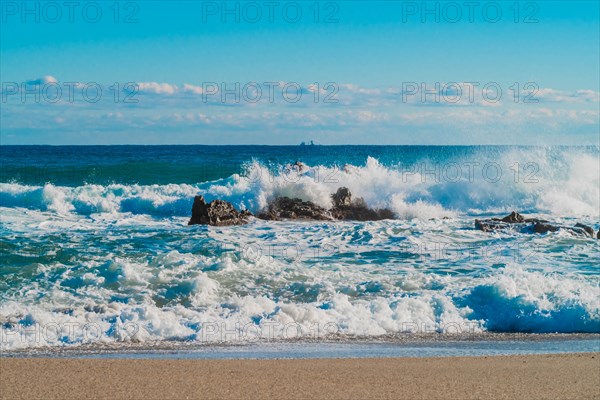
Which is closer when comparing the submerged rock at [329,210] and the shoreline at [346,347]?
the shoreline at [346,347]

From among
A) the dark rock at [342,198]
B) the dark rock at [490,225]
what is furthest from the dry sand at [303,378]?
the dark rock at [342,198]

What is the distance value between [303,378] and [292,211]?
1235 centimetres

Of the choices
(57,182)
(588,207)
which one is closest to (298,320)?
(588,207)

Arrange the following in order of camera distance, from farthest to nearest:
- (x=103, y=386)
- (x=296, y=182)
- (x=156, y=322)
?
(x=296, y=182)
(x=156, y=322)
(x=103, y=386)

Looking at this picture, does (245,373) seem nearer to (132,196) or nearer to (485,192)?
(132,196)

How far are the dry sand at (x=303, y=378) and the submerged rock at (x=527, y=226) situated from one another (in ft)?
27.6

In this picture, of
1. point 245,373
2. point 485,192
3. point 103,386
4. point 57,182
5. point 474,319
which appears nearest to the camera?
point 103,386

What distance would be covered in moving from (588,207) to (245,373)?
1841cm

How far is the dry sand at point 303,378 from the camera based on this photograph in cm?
572

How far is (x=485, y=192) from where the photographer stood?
926 inches

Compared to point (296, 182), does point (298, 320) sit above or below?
below

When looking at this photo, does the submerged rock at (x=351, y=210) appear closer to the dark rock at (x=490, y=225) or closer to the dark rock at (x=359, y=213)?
the dark rock at (x=359, y=213)

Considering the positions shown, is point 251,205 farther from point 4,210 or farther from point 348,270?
point 348,270

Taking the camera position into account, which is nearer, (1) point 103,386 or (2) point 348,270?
(1) point 103,386
